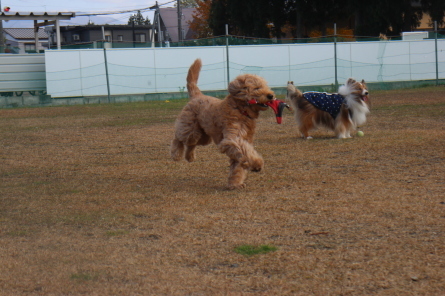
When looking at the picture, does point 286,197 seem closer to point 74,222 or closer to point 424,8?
point 74,222

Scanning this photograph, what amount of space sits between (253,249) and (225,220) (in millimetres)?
841

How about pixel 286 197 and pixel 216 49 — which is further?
pixel 216 49

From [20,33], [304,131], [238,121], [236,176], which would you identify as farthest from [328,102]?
[20,33]

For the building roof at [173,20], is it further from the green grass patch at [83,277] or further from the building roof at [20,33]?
the green grass patch at [83,277]

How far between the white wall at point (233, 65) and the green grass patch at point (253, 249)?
17710 mm

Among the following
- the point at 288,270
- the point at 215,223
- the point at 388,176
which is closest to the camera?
the point at 288,270

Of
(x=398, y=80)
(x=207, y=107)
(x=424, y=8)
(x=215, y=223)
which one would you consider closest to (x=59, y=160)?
(x=207, y=107)

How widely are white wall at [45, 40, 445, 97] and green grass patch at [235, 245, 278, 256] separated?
1771cm

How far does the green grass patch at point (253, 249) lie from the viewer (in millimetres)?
3947

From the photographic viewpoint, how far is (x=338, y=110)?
9672mm

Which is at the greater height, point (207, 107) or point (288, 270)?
point (207, 107)

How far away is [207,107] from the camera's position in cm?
644

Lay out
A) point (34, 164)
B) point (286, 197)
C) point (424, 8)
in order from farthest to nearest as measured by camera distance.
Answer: point (424, 8) < point (34, 164) < point (286, 197)

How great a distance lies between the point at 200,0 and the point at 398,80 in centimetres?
3328
